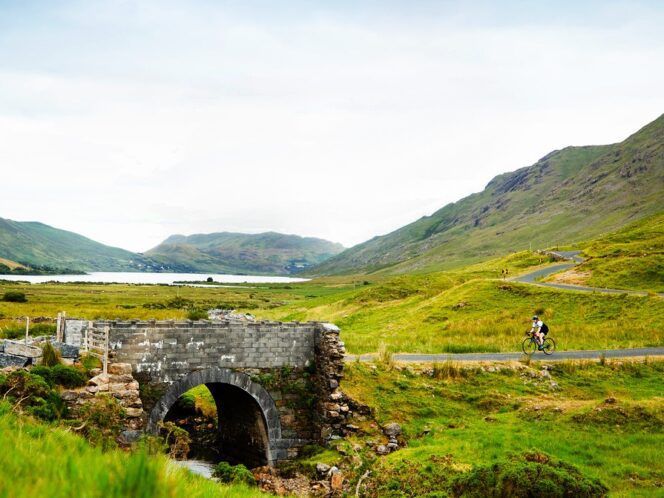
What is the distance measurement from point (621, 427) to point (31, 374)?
792 inches

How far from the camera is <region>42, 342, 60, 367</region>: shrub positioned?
60.1 feet

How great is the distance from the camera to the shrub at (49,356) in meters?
18.3

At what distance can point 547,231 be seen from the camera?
19025 centimetres

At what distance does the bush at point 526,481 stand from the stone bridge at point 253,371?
27.2 ft

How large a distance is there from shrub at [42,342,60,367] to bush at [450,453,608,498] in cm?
1420

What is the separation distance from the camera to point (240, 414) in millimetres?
25484

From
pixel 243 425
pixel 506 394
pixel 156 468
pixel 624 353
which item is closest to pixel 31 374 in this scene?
pixel 243 425

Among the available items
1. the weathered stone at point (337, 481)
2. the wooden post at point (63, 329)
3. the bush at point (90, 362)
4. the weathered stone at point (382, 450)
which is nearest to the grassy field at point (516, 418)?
the weathered stone at point (382, 450)

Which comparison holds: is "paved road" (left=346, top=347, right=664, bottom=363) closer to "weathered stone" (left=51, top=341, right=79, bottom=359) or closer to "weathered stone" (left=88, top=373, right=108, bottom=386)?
"weathered stone" (left=88, top=373, right=108, bottom=386)

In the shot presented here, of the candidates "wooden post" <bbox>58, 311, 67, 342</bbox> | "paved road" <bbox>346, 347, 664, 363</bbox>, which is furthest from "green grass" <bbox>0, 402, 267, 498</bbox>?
"paved road" <bbox>346, 347, 664, 363</bbox>

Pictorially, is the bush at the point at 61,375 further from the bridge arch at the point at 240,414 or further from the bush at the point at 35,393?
the bridge arch at the point at 240,414

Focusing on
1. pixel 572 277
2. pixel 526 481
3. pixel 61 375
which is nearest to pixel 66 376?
pixel 61 375

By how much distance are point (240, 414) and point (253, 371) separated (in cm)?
369

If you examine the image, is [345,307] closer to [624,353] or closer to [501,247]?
[624,353]
